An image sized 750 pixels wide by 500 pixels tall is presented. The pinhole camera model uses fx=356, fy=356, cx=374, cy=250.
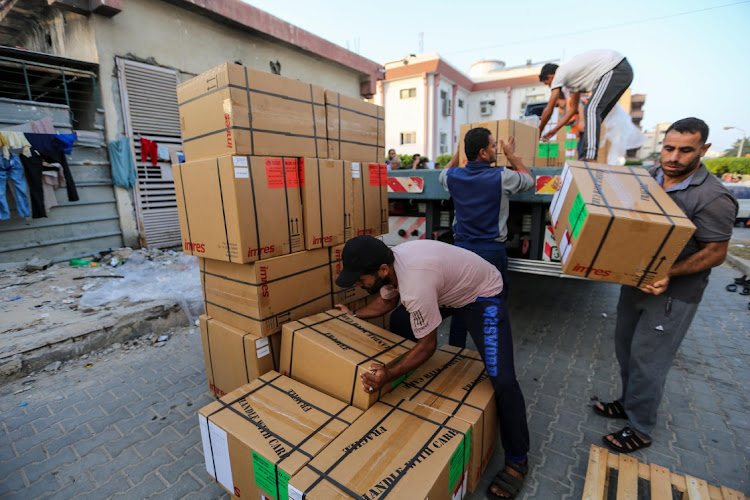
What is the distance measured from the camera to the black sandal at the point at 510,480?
193 cm

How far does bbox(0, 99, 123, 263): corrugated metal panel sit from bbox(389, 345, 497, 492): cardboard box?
6.25m

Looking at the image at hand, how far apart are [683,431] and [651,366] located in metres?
0.71

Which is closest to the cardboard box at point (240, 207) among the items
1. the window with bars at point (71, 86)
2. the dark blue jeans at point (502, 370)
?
the dark blue jeans at point (502, 370)

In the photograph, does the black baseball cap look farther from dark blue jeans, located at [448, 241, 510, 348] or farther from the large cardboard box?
dark blue jeans, located at [448, 241, 510, 348]

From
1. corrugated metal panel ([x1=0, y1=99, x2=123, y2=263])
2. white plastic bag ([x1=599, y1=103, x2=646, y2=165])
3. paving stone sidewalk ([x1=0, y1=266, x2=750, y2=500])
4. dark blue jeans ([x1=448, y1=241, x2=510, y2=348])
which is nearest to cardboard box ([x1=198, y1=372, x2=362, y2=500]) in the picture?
paving stone sidewalk ([x1=0, y1=266, x2=750, y2=500])

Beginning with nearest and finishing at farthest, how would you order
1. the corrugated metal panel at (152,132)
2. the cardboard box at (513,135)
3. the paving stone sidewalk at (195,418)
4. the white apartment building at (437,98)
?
1. the paving stone sidewalk at (195,418)
2. the cardboard box at (513,135)
3. the corrugated metal panel at (152,132)
4. the white apartment building at (437,98)

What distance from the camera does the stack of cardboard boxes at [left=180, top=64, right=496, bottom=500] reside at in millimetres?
1604

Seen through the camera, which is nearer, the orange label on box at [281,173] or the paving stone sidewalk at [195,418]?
the paving stone sidewalk at [195,418]

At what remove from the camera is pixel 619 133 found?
429 cm

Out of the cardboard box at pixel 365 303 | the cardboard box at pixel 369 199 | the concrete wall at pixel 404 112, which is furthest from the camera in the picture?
the concrete wall at pixel 404 112

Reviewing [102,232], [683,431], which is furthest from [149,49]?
[683,431]

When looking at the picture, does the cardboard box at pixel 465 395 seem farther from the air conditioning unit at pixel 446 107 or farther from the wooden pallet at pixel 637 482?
the air conditioning unit at pixel 446 107

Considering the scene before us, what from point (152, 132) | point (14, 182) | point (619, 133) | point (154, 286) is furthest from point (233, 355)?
point (152, 132)

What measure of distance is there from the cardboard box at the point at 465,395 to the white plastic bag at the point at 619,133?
11.8ft
